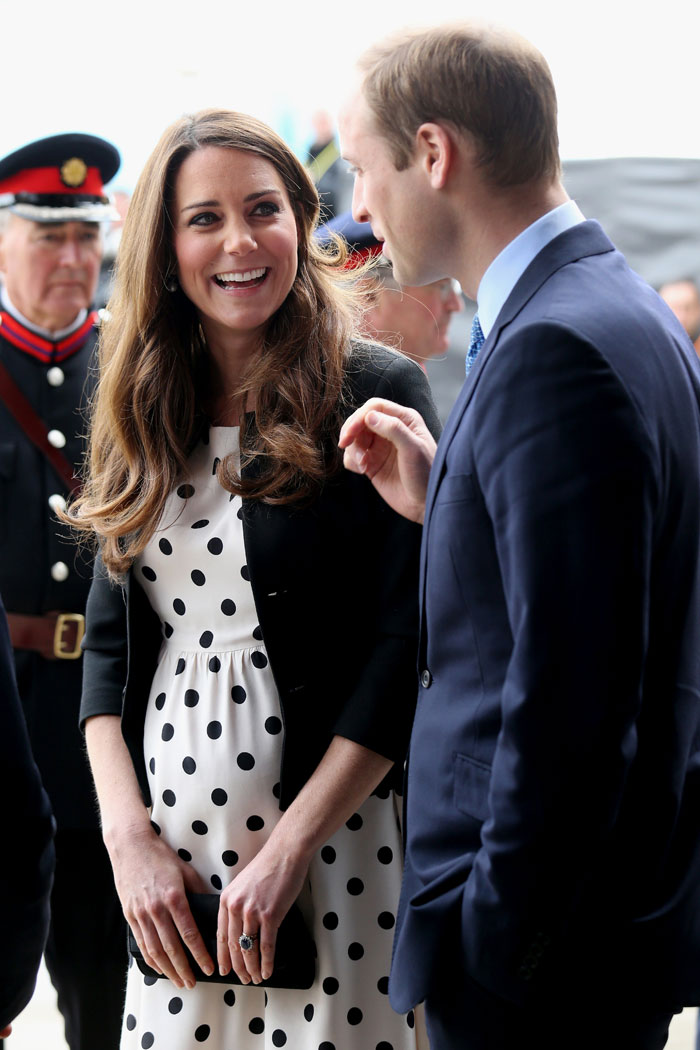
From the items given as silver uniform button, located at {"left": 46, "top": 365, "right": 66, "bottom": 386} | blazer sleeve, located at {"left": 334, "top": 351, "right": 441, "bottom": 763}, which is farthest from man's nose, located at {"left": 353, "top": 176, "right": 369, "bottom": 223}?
silver uniform button, located at {"left": 46, "top": 365, "right": 66, "bottom": 386}

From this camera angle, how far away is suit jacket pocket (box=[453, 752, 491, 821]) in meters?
1.28

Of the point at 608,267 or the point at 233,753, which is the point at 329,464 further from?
the point at 608,267

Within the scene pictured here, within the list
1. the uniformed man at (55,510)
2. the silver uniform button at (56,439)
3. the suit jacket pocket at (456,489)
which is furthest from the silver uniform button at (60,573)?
the suit jacket pocket at (456,489)

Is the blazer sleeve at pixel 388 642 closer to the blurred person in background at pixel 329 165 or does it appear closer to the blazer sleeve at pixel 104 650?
the blazer sleeve at pixel 104 650

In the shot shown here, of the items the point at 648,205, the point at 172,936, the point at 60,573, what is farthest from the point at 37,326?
the point at 648,205

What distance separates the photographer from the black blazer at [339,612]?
1688 mm

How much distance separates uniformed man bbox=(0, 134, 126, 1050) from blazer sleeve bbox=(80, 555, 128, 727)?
0.30 metres

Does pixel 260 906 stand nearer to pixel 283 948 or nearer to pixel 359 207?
pixel 283 948

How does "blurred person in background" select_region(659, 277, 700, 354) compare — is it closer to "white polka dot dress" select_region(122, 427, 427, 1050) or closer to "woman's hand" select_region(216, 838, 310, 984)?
"white polka dot dress" select_region(122, 427, 427, 1050)

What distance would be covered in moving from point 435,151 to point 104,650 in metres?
1.02

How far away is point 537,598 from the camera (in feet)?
3.77

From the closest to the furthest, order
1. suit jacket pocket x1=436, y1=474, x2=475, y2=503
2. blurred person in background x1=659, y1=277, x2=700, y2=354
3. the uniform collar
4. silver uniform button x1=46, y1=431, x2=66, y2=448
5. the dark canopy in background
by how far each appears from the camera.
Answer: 1. suit jacket pocket x1=436, y1=474, x2=475, y2=503
2. silver uniform button x1=46, y1=431, x2=66, y2=448
3. the uniform collar
4. blurred person in background x1=659, y1=277, x2=700, y2=354
5. the dark canopy in background

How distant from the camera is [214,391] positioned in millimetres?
1922

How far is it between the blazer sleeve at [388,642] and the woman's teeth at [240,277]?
1.18 ft
